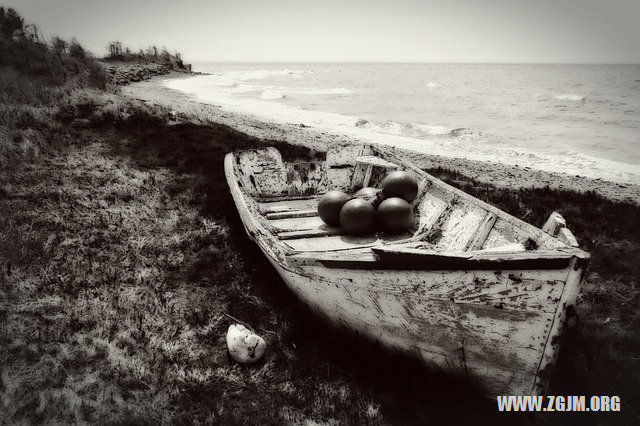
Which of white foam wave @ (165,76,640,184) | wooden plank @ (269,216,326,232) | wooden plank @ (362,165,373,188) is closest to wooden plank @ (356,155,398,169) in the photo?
wooden plank @ (362,165,373,188)

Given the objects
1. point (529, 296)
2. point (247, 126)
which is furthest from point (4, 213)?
point (247, 126)

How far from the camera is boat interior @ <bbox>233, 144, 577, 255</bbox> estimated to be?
4105mm

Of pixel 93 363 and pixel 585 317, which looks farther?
pixel 585 317

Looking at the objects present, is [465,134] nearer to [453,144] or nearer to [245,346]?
[453,144]

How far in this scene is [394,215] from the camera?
17.7ft

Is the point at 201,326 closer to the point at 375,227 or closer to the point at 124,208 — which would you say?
the point at 375,227

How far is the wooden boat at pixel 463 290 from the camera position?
9.46 feet

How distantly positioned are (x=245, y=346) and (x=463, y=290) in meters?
2.26

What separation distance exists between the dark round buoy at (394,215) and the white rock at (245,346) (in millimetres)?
2397

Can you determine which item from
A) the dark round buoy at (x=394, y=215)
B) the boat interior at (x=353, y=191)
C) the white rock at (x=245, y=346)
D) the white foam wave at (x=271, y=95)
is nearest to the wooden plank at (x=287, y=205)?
the boat interior at (x=353, y=191)

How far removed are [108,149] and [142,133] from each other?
1583 mm

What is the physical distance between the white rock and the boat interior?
1027 mm

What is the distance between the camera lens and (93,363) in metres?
3.76

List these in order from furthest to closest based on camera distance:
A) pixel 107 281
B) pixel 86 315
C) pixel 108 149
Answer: pixel 108 149 < pixel 107 281 < pixel 86 315
